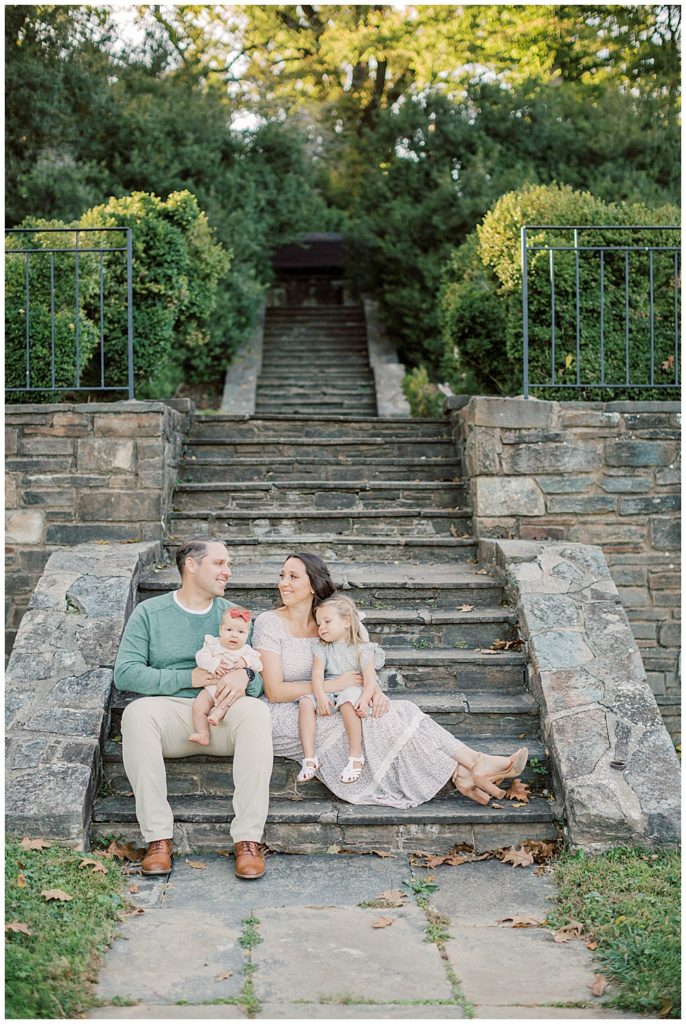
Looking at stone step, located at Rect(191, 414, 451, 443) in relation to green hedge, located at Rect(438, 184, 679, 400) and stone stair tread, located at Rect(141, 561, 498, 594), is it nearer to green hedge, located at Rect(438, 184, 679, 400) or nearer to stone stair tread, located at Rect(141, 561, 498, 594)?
green hedge, located at Rect(438, 184, 679, 400)

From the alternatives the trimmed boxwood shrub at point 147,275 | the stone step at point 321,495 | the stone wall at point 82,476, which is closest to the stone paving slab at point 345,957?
the stone wall at point 82,476

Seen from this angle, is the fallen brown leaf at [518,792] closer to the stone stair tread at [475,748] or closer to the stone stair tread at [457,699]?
the stone stair tread at [475,748]

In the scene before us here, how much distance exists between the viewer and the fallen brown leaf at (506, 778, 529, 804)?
4.23 metres

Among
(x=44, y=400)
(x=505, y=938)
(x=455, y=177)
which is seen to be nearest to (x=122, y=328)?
(x=44, y=400)

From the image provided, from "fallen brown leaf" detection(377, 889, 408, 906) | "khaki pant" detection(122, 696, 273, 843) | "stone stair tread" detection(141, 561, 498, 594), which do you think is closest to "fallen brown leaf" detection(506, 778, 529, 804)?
"fallen brown leaf" detection(377, 889, 408, 906)

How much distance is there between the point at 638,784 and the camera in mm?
4102

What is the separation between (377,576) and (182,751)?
194cm

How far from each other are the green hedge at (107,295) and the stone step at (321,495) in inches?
49.6

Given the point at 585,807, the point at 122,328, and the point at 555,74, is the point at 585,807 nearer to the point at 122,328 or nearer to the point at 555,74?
the point at 122,328

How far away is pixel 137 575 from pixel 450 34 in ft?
37.1

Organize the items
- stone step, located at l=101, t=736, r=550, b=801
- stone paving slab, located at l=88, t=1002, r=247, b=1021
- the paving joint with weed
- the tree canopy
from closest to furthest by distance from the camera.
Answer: stone paving slab, located at l=88, t=1002, r=247, b=1021, the paving joint with weed, stone step, located at l=101, t=736, r=550, b=801, the tree canopy

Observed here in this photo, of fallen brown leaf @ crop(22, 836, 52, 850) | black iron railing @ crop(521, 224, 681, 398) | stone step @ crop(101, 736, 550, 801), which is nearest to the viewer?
fallen brown leaf @ crop(22, 836, 52, 850)

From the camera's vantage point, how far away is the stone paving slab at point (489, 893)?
11.4 feet

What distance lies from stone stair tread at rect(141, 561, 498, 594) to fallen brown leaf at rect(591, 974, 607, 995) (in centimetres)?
277
